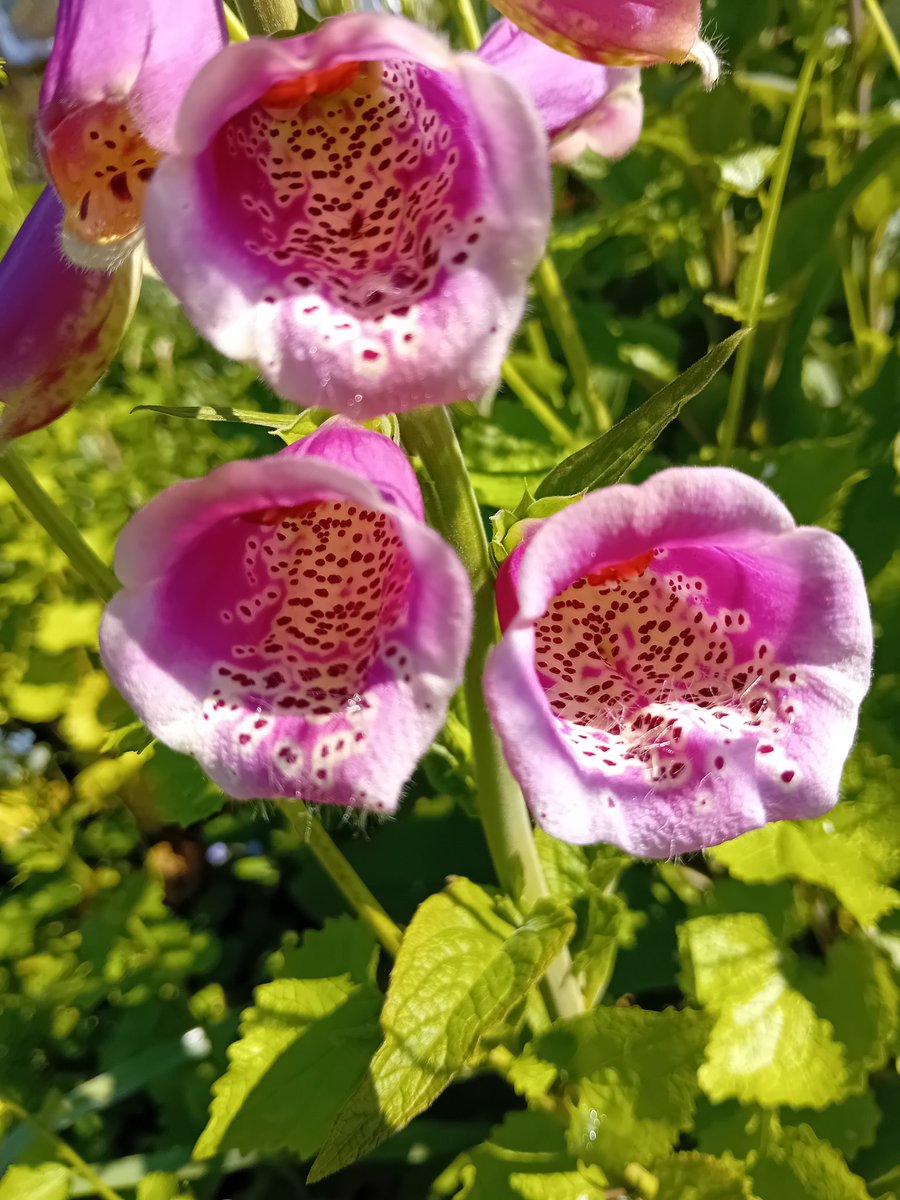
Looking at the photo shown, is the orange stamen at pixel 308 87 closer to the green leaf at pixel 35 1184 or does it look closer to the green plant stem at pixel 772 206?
the green plant stem at pixel 772 206

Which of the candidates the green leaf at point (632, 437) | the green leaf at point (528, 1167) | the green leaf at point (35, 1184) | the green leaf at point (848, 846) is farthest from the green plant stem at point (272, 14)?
the green leaf at point (35, 1184)

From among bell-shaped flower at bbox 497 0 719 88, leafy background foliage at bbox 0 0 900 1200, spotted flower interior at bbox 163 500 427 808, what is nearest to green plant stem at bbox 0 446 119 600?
leafy background foliage at bbox 0 0 900 1200

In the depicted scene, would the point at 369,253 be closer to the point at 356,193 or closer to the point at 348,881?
the point at 356,193

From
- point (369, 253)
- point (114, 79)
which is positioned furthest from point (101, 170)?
point (369, 253)

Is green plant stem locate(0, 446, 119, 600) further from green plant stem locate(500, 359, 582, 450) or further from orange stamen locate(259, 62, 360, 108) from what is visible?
green plant stem locate(500, 359, 582, 450)

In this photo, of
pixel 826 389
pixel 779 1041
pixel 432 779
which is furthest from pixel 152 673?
pixel 826 389

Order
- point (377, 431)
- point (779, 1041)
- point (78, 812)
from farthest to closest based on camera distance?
1. point (78, 812)
2. point (779, 1041)
3. point (377, 431)

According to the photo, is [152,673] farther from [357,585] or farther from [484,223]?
[484,223]
